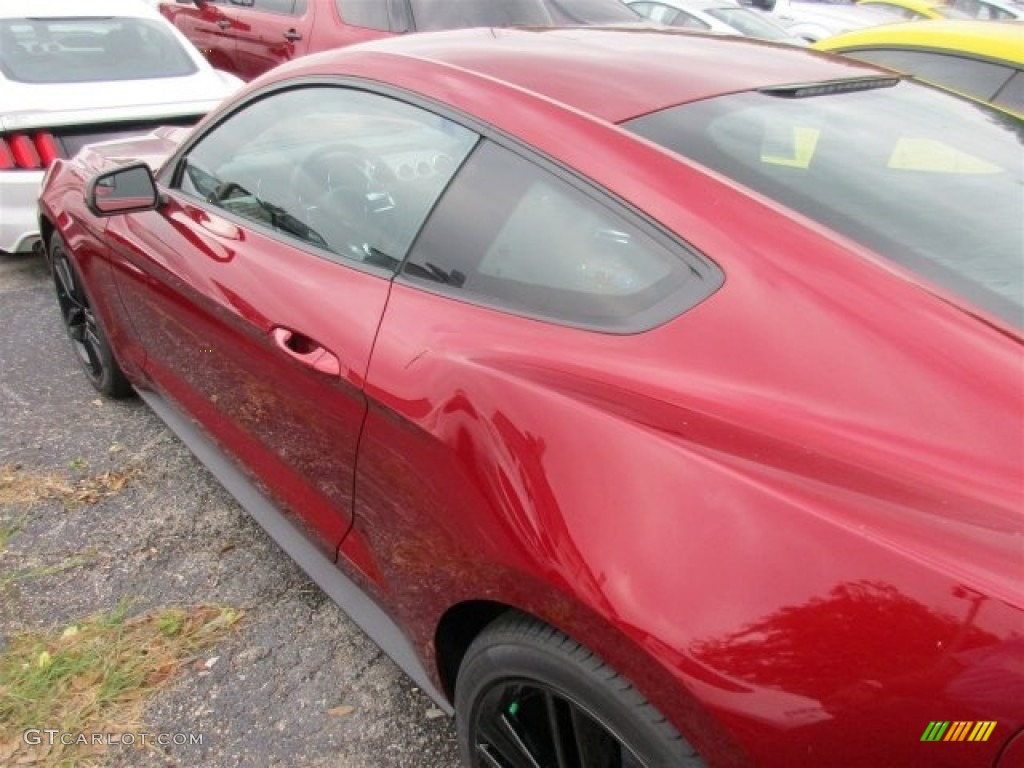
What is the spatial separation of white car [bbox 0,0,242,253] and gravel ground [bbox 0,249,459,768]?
1248 mm

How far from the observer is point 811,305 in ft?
4.44

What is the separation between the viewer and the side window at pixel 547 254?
1.48 m

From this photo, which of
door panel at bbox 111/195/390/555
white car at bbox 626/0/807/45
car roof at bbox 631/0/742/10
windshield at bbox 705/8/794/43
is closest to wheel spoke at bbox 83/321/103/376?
door panel at bbox 111/195/390/555

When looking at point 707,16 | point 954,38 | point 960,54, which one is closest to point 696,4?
point 707,16

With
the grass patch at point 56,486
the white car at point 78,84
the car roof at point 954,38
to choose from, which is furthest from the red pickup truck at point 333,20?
the grass patch at point 56,486

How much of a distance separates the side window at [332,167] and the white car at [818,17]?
1023 cm

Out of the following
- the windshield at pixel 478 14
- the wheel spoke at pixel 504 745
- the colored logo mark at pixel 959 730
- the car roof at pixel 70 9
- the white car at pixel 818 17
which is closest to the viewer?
the colored logo mark at pixel 959 730

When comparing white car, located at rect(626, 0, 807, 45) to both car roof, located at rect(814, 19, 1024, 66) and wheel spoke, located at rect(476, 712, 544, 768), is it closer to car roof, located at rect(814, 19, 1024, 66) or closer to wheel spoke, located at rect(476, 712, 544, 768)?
car roof, located at rect(814, 19, 1024, 66)

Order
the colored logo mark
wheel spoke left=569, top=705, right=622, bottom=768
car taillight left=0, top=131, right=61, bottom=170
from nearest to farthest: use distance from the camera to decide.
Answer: the colored logo mark < wheel spoke left=569, top=705, right=622, bottom=768 < car taillight left=0, top=131, right=61, bottom=170

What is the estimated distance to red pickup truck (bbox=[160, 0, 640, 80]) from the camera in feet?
20.5

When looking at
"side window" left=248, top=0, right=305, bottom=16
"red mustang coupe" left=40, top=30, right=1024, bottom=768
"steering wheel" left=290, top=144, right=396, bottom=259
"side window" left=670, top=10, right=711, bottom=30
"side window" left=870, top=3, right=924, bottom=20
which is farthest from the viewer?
"side window" left=870, top=3, right=924, bottom=20

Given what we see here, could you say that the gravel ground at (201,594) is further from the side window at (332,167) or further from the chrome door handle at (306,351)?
the side window at (332,167)

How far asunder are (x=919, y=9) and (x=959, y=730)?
13.0m

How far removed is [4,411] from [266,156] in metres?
1.92
